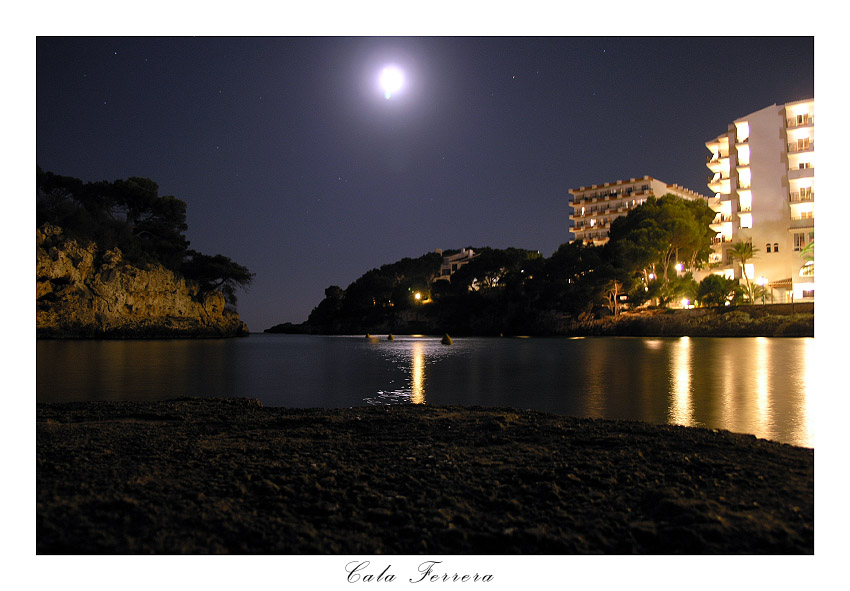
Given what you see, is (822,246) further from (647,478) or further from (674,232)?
(674,232)

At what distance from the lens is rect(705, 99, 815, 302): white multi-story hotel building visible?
52.3 metres

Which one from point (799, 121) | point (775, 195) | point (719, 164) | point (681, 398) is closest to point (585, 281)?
point (775, 195)

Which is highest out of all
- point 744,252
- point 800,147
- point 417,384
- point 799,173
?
point 800,147

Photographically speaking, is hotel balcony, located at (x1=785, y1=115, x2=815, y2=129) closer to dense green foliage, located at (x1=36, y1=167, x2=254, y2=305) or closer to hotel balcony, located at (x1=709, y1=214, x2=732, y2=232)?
hotel balcony, located at (x1=709, y1=214, x2=732, y2=232)

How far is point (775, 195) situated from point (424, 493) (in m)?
66.2

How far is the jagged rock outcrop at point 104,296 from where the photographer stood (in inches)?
1993

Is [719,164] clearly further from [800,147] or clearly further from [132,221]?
[132,221]

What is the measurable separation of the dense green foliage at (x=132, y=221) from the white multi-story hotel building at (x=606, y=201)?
225ft

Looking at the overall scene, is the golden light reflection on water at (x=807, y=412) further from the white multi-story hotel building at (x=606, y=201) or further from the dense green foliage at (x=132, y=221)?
the white multi-story hotel building at (x=606, y=201)

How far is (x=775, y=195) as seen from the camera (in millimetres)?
55250

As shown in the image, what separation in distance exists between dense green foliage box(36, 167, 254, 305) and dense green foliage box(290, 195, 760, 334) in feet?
116

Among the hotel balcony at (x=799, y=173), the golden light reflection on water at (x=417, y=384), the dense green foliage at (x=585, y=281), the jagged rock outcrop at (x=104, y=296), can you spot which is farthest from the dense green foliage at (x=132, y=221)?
the hotel balcony at (x=799, y=173)
